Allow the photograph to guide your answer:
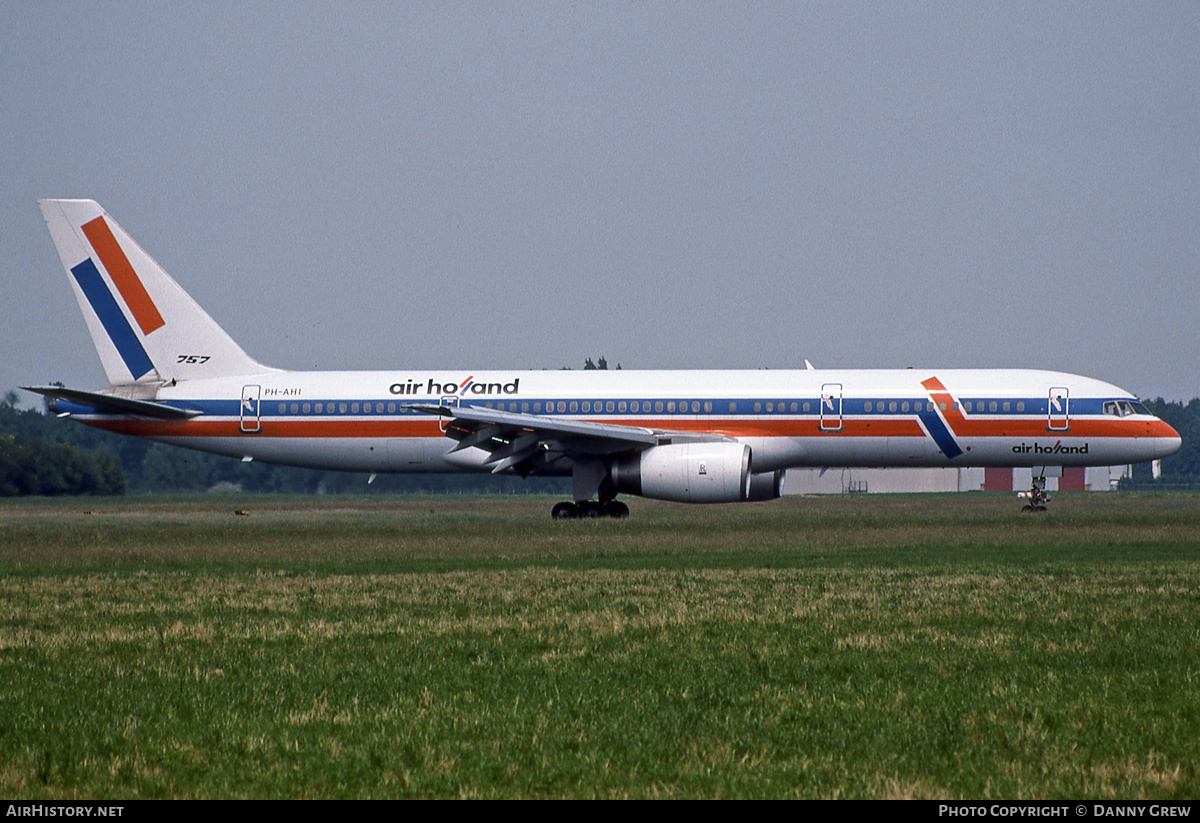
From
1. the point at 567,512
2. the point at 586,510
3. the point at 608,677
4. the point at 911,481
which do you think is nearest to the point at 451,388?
the point at 567,512

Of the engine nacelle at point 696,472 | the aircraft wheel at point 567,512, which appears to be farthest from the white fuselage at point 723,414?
the engine nacelle at point 696,472

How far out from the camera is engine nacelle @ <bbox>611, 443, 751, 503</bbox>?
1211 inches

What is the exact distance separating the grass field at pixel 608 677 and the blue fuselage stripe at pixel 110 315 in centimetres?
1579

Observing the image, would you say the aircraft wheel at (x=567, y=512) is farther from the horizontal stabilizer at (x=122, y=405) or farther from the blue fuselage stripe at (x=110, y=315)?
Answer: the blue fuselage stripe at (x=110, y=315)

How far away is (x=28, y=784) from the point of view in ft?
23.3

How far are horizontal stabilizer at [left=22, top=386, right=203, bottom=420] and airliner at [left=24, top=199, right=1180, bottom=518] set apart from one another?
6 cm

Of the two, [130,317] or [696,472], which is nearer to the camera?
[696,472]

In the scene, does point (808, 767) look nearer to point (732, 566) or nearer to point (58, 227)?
point (732, 566)

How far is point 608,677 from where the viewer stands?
32.9 feet

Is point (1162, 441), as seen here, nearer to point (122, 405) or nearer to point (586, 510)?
point (586, 510)

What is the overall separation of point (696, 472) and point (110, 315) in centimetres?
1709

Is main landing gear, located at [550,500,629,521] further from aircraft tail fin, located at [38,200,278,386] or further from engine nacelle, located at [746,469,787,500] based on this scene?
aircraft tail fin, located at [38,200,278,386]

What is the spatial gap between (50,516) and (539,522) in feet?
52.3

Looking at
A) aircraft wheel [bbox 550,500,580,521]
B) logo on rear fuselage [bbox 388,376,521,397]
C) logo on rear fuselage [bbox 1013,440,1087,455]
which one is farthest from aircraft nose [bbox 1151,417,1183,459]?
logo on rear fuselage [bbox 388,376,521,397]
